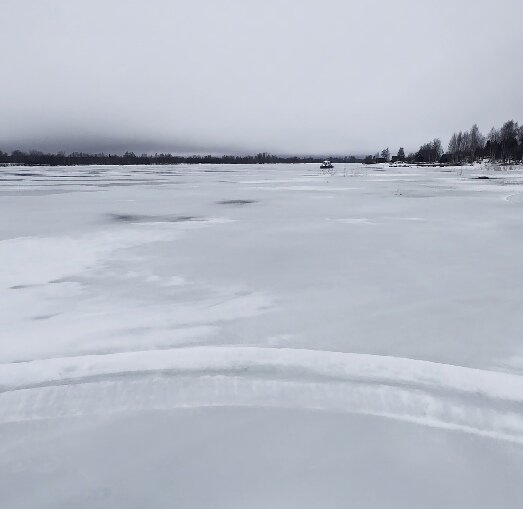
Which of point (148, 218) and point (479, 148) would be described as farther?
point (479, 148)

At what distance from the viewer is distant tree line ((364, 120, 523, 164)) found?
220 feet

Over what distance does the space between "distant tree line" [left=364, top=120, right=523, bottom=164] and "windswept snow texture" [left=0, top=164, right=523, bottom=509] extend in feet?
218

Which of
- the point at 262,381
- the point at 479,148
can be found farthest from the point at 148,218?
the point at 479,148

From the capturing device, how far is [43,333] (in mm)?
3277

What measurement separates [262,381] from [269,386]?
2.5 inches

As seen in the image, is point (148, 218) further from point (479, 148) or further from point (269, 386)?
point (479, 148)

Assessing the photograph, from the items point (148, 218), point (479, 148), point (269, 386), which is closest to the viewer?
point (269, 386)

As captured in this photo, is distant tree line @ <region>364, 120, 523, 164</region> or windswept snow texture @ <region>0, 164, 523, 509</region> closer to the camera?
windswept snow texture @ <region>0, 164, 523, 509</region>

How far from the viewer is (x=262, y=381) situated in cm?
261

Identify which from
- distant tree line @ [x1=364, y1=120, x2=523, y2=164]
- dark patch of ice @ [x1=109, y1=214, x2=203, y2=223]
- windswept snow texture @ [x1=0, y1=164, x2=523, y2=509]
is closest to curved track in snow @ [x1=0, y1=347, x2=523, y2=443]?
windswept snow texture @ [x1=0, y1=164, x2=523, y2=509]

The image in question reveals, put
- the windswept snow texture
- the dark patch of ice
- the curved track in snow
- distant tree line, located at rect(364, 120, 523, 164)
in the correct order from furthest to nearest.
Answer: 1. distant tree line, located at rect(364, 120, 523, 164)
2. the dark patch of ice
3. the curved track in snow
4. the windswept snow texture

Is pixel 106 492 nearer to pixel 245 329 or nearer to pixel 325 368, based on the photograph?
pixel 325 368

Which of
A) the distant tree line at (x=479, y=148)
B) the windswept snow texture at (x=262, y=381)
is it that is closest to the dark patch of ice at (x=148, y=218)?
the windswept snow texture at (x=262, y=381)

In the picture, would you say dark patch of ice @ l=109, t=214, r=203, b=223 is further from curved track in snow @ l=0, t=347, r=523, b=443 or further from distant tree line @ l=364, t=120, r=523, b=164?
distant tree line @ l=364, t=120, r=523, b=164
